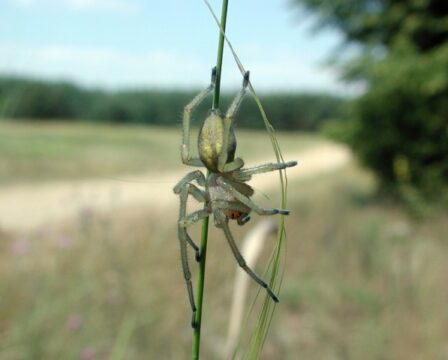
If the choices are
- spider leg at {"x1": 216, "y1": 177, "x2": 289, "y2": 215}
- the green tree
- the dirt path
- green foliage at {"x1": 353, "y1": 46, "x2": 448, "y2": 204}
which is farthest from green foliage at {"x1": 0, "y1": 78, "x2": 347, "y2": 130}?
spider leg at {"x1": 216, "y1": 177, "x2": 289, "y2": 215}

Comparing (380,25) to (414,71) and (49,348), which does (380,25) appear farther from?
(49,348)

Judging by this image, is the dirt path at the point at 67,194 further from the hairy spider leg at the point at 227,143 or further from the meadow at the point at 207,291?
the hairy spider leg at the point at 227,143

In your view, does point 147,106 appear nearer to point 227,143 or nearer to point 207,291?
point 207,291

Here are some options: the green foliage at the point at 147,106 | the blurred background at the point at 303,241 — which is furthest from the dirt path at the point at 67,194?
the green foliage at the point at 147,106

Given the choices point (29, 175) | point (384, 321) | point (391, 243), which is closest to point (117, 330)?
point (384, 321)

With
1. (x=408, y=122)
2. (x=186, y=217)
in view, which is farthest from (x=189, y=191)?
(x=408, y=122)

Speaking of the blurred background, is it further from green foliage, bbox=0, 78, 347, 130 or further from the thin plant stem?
green foliage, bbox=0, 78, 347, 130
